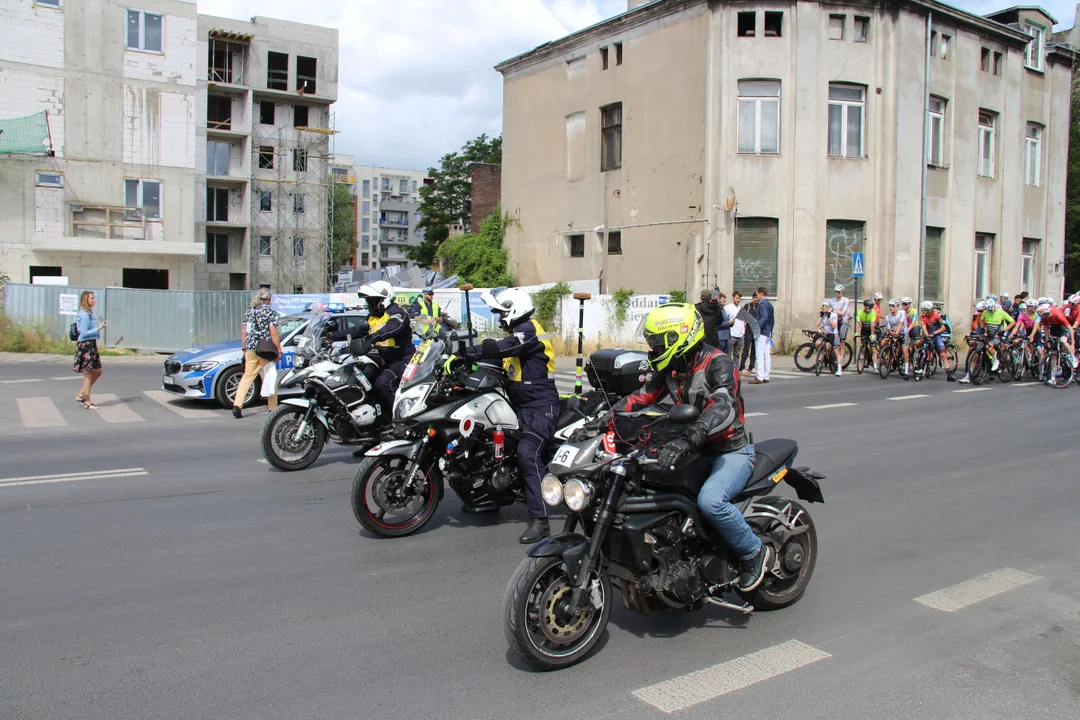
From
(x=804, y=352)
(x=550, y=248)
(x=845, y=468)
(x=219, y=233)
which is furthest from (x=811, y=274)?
(x=219, y=233)

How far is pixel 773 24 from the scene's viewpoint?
84.8 ft

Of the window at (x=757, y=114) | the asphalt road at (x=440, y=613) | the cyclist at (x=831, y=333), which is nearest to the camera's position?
the asphalt road at (x=440, y=613)

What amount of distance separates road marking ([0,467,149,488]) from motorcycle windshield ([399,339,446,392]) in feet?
12.3

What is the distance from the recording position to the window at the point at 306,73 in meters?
55.8

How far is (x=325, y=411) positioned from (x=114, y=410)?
6.44 meters

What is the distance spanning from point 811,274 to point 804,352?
5956mm

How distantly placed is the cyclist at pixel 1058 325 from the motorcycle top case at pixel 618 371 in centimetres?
1375

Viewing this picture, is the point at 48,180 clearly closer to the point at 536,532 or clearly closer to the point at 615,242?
the point at 615,242

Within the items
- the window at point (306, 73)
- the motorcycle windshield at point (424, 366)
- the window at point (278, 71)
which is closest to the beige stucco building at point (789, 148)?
the motorcycle windshield at point (424, 366)

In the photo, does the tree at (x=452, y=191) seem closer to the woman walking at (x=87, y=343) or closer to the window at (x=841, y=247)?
the window at (x=841, y=247)

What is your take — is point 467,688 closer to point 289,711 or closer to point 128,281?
point 289,711

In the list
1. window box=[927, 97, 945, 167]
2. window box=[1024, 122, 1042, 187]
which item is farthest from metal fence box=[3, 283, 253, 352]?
window box=[1024, 122, 1042, 187]

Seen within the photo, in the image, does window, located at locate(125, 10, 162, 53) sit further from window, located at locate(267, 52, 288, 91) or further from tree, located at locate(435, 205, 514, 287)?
window, located at locate(267, 52, 288, 91)

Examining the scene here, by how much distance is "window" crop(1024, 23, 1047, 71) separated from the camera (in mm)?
31531
